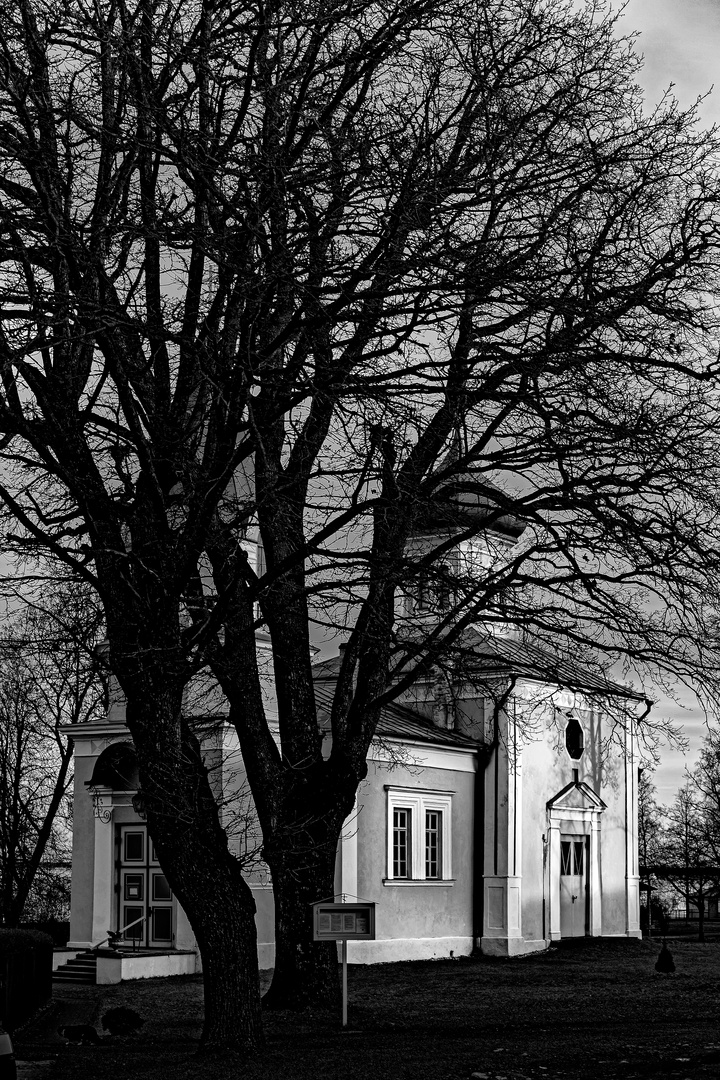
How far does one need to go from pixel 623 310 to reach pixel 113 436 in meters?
4.82

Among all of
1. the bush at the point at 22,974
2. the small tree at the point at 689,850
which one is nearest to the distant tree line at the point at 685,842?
the small tree at the point at 689,850

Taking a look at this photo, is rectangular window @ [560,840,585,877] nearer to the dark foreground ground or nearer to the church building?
the church building

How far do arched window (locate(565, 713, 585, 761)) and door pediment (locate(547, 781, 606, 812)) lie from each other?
0.76 m

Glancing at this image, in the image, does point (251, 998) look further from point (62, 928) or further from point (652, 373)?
point (62, 928)

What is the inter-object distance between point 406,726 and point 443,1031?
15236 mm

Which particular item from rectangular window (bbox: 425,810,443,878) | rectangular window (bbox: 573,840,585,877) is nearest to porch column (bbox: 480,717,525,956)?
rectangular window (bbox: 425,810,443,878)

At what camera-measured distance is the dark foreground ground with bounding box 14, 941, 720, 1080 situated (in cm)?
1080

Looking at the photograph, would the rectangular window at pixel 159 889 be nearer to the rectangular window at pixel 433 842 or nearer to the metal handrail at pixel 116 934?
the metal handrail at pixel 116 934

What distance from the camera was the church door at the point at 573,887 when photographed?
31734 mm

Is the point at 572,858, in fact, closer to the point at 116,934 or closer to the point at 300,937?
the point at 116,934

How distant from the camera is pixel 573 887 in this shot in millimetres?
32281

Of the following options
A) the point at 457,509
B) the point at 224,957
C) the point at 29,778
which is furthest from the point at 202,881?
the point at 29,778

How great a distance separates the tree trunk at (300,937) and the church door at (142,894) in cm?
1073

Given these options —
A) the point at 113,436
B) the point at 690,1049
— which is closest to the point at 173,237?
the point at 113,436
